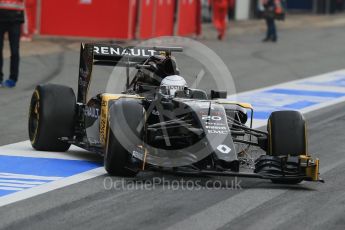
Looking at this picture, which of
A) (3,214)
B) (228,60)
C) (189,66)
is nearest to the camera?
(3,214)

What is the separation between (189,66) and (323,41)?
30.8 ft

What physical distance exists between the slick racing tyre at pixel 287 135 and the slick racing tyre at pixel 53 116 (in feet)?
7.97

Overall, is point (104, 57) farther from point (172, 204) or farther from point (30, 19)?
point (30, 19)

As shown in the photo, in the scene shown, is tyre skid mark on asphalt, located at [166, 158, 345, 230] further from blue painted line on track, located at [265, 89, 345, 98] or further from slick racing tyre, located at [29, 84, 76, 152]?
blue painted line on track, located at [265, 89, 345, 98]

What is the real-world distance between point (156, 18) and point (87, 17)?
2.37 metres

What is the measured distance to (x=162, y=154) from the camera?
10953 mm

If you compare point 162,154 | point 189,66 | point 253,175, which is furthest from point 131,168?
point 189,66

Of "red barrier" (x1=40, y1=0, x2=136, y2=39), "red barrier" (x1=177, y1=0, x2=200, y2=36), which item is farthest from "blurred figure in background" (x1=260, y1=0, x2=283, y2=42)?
"red barrier" (x1=40, y1=0, x2=136, y2=39)

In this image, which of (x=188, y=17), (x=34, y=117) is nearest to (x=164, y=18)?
(x=188, y=17)

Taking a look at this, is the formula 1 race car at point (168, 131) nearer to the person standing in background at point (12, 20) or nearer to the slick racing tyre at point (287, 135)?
the slick racing tyre at point (287, 135)

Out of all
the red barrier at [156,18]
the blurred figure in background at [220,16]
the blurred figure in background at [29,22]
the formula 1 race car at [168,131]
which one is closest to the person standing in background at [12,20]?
the formula 1 race car at [168,131]

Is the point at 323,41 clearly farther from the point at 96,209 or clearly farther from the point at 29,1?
the point at 96,209

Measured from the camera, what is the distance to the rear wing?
12898 mm

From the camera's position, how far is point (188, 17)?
3045 centimetres
